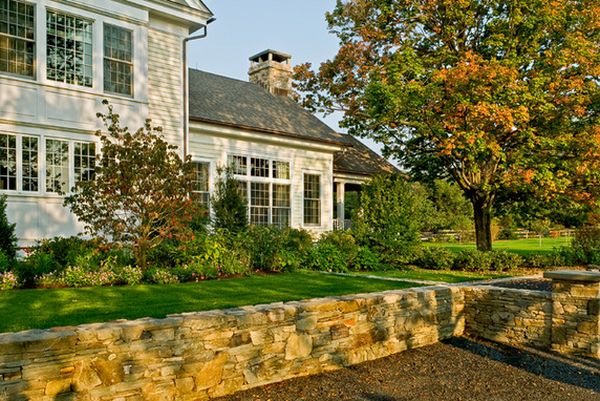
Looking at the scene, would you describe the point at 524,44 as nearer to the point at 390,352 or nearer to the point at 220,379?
the point at 390,352

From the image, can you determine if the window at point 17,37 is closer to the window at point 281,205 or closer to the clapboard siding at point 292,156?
the clapboard siding at point 292,156

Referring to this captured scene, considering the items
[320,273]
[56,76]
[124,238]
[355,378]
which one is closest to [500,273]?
[320,273]

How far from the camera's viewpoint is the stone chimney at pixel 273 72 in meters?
20.9

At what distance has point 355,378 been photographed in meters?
5.95

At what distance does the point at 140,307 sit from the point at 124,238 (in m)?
2.87

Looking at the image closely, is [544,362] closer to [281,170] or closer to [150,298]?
[150,298]

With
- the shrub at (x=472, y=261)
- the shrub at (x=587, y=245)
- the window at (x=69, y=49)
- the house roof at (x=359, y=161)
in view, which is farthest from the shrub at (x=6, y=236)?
the shrub at (x=587, y=245)

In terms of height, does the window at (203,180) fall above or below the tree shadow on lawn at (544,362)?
above

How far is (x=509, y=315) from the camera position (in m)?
7.66

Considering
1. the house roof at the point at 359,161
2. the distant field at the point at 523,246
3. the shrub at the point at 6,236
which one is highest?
the house roof at the point at 359,161

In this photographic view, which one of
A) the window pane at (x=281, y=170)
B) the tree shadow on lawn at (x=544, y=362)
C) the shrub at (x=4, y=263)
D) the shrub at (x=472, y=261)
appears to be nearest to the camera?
the tree shadow on lawn at (x=544, y=362)

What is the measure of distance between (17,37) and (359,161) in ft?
45.7

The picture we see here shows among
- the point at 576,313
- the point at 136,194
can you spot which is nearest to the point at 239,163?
the point at 136,194

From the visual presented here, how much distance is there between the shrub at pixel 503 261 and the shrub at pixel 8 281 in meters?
11.1
